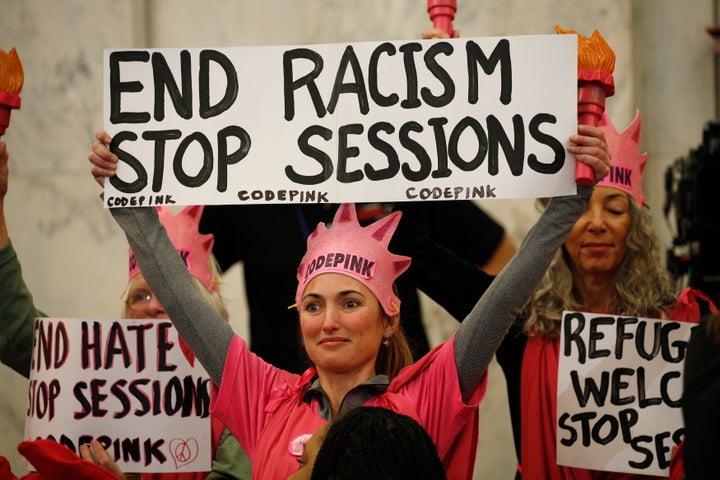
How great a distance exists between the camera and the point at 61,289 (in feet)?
17.4

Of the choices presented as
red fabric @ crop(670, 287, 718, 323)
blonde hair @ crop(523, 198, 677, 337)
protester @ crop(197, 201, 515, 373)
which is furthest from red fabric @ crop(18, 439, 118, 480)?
red fabric @ crop(670, 287, 718, 323)

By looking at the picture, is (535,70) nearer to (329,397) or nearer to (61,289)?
(329,397)

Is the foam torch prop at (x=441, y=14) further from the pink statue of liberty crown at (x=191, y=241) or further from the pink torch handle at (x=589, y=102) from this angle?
the pink statue of liberty crown at (x=191, y=241)

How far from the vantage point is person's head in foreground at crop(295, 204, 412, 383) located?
2.74 meters

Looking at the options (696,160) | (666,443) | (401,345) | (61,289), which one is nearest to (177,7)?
(61,289)

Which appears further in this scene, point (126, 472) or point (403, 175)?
point (126, 472)

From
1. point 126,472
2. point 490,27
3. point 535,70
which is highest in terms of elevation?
point 490,27

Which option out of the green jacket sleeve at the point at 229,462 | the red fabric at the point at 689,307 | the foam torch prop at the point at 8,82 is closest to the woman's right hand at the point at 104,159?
the foam torch prop at the point at 8,82

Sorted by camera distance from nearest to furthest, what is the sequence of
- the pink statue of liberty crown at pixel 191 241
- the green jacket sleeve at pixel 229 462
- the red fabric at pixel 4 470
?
the red fabric at pixel 4 470 < the green jacket sleeve at pixel 229 462 < the pink statue of liberty crown at pixel 191 241

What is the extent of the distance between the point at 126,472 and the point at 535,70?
1630mm

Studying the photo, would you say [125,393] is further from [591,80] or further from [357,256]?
[591,80]

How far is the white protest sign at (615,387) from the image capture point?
3012 mm

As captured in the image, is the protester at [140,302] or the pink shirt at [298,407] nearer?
the pink shirt at [298,407]

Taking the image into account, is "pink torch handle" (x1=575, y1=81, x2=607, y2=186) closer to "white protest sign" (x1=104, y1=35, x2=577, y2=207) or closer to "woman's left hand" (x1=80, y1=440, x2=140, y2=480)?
"white protest sign" (x1=104, y1=35, x2=577, y2=207)
